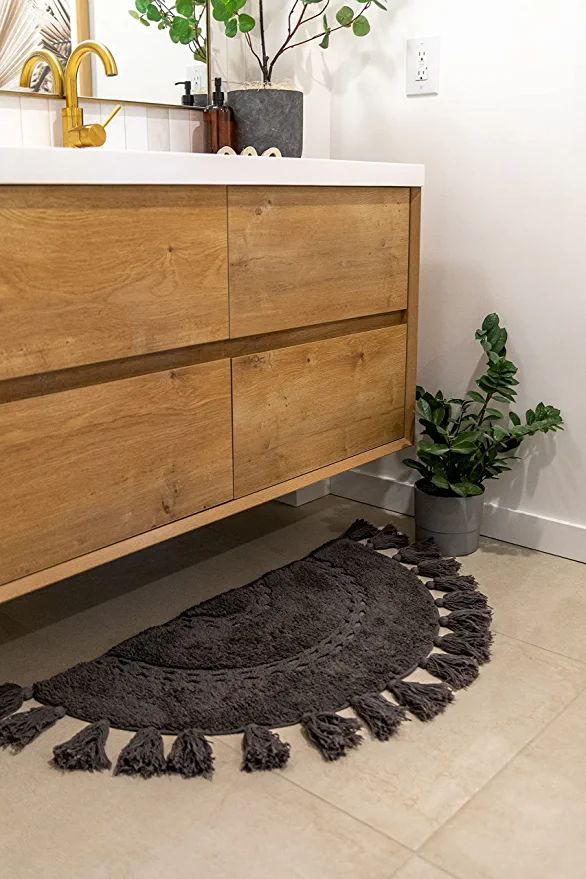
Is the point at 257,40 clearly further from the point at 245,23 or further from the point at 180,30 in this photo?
the point at 180,30

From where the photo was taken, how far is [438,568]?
6.49 feet

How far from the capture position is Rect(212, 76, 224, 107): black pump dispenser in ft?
6.59

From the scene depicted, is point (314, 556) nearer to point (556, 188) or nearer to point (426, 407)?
point (426, 407)

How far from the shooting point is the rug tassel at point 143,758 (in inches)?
53.2

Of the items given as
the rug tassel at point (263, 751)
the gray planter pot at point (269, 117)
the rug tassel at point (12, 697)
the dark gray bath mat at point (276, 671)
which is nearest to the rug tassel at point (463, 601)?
the dark gray bath mat at point (276, 671)

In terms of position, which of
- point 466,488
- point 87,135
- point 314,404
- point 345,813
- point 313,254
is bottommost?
point 345,813

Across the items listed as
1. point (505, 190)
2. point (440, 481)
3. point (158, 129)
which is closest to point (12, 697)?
point (440, 481)

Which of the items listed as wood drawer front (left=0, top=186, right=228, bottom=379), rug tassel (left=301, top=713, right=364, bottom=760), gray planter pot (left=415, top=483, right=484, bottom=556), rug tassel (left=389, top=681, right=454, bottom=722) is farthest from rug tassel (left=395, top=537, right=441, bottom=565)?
wood drawer front (left=0, top=186, right=228, bottom=379)

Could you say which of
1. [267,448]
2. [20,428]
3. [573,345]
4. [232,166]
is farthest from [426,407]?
[20,428]

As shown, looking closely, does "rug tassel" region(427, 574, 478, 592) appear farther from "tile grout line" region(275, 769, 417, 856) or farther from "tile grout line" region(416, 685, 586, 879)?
"tile grout line" region(275, 769, 417, 856)

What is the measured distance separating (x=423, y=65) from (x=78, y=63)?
0.80 metres

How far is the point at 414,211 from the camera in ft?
6.55

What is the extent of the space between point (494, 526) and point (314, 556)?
1.47 feet

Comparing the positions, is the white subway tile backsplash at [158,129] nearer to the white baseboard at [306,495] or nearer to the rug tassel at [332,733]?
the white baseboard at [306,495]
